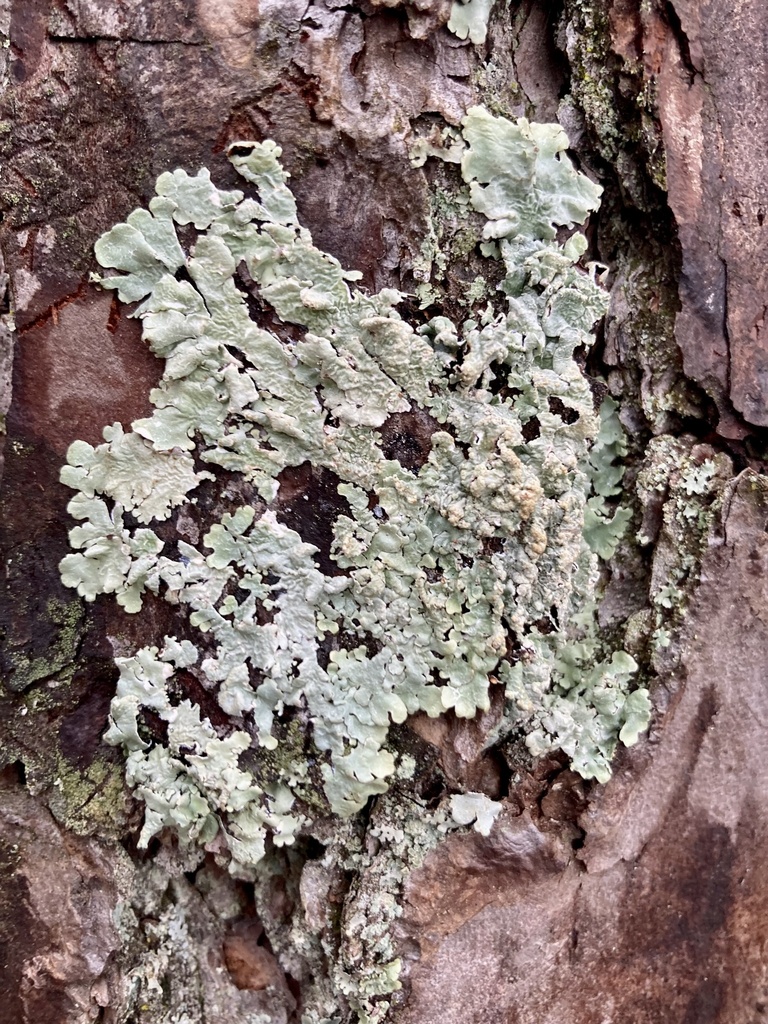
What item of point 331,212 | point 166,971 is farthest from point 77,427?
point 166,971

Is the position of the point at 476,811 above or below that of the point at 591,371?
below

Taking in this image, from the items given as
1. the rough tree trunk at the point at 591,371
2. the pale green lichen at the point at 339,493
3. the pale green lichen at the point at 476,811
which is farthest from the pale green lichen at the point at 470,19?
the pale green lichen at the point at 476,811

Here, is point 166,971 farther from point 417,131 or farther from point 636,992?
point 417,131

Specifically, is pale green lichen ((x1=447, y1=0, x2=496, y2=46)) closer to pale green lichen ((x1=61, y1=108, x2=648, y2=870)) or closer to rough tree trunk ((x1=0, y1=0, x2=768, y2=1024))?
rough tree trunk ((x1=0, y1=0, x2=768, y2=1024))

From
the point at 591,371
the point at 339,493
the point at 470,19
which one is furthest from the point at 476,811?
the point at 470,19

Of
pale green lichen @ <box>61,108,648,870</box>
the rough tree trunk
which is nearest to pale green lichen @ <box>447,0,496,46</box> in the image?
the rough tree trunk

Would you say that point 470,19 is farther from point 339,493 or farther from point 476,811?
point 476,811
